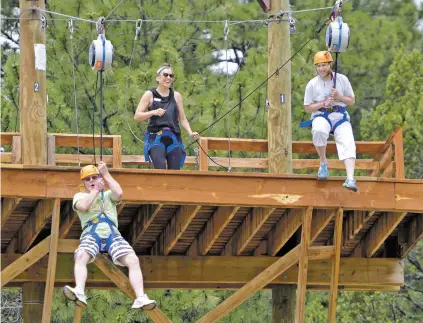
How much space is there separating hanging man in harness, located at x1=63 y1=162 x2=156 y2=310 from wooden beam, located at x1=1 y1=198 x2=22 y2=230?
840 mm

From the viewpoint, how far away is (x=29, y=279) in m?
19.8

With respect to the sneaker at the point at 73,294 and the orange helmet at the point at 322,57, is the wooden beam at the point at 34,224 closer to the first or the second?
the sneaker at the point at 73,294

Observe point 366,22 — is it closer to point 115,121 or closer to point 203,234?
point 115,121

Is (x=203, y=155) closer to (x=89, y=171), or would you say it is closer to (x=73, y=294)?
(x=89, y=171)

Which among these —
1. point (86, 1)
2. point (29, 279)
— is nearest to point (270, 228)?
point (29, 279)

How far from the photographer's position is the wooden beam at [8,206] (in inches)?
717

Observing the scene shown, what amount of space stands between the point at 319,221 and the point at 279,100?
5.58 ft

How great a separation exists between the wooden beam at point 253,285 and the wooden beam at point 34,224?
2112 millimetres

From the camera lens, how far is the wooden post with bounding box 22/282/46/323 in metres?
20.5

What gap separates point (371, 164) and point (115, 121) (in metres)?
8.54

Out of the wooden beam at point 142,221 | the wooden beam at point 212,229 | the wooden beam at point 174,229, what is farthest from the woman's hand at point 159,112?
the wooden beam at point 212,229

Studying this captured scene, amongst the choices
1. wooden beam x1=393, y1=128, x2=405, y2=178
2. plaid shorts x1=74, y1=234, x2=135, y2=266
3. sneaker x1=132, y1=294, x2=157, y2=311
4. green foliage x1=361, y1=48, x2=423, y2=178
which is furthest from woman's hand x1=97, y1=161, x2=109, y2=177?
green foliage x1=361, y1=48, x2=423, y2=178

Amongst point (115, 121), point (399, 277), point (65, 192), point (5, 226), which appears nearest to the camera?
point (65, 192)

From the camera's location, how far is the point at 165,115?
18766mm
